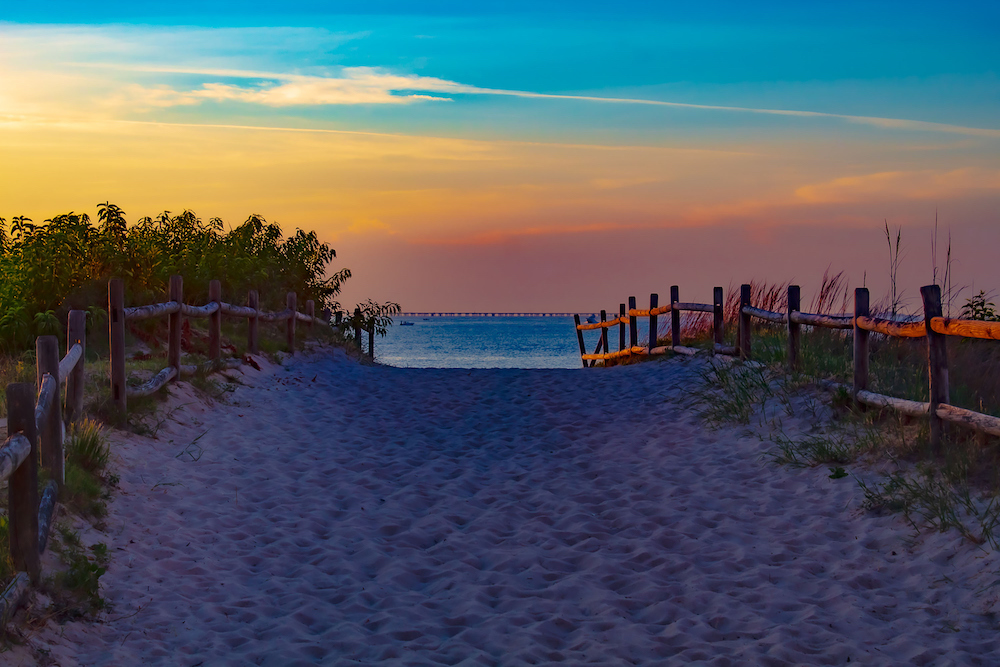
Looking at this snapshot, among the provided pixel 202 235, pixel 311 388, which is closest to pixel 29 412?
pixel 311 388

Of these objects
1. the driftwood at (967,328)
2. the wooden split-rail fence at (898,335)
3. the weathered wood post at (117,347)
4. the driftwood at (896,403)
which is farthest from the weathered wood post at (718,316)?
the weathered wood post at (117,347)

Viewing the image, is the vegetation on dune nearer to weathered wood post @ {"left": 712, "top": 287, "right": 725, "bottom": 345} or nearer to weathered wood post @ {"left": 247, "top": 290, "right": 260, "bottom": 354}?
weathered wood post @ {"left": 247, "top": 290, "right": 260, "bottom": 354}

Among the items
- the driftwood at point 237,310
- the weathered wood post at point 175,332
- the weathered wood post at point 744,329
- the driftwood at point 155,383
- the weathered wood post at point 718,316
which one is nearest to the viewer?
the driftwood at point 155,383

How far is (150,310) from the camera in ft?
27.7

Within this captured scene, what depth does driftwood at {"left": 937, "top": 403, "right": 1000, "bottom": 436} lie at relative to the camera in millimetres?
5493

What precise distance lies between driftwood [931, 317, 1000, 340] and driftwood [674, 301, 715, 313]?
658 cm

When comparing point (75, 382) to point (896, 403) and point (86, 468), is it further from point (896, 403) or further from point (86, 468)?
point (896, 403)

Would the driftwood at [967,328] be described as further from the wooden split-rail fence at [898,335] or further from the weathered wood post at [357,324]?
the weathered wood post at [357,324]

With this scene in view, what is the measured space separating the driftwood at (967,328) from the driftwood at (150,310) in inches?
291

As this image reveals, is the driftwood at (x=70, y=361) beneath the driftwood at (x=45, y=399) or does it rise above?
above

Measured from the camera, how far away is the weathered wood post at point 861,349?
7773mm

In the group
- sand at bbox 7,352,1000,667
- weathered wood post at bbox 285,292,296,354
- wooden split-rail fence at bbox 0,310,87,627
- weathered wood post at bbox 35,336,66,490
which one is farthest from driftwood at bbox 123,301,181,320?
weathered wood post at bbox 285,292,296,354

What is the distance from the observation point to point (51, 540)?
188 inches

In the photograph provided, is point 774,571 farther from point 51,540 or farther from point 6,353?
point 6,353
